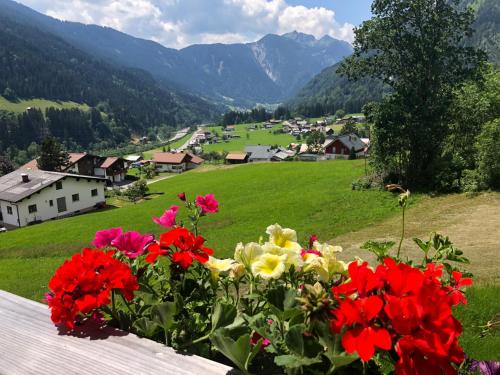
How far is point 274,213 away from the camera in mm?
21719

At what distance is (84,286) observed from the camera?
140 centimetres

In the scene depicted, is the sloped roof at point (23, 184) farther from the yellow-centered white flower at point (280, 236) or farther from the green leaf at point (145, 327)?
the yellow-centered white flower at point (280, 236)

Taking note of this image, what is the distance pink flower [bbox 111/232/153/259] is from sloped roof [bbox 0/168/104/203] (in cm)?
3874

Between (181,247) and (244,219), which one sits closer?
(181,247)

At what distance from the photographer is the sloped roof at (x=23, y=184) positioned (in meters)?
35.8

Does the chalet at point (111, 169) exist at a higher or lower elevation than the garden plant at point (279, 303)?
lower

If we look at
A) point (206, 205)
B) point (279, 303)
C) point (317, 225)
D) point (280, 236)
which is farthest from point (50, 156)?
point (279, 303)

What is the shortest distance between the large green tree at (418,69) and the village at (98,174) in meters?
6.55

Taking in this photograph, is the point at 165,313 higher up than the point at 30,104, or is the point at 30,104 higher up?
the point at 165,313

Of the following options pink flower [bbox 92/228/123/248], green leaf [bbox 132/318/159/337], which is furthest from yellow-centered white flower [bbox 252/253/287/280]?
pink flower [bbox 92/228/123/248]

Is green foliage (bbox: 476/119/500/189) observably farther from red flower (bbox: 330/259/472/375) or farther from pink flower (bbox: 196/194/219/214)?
red flower (bbox: 330/259/472/375)

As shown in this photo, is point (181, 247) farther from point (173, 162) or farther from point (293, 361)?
point (173, 162)

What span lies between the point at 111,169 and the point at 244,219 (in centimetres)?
5847

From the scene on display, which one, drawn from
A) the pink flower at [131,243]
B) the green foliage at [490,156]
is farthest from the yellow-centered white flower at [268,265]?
the green foliage at [490,156]
